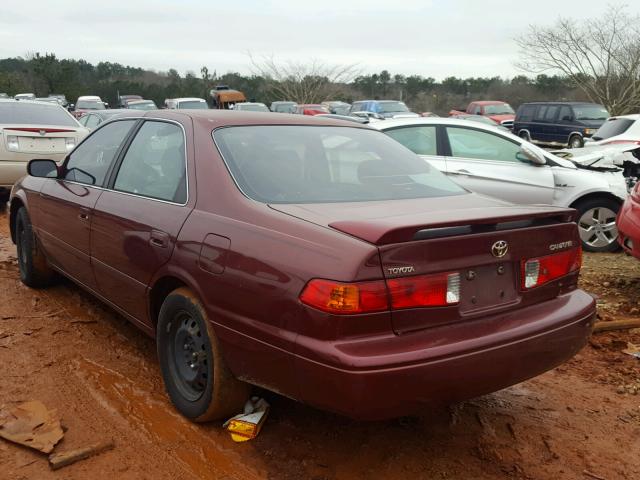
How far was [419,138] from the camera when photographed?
7324 mm

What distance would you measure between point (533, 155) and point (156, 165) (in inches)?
186

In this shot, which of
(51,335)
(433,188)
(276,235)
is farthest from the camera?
(51,335)

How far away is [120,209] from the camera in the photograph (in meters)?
3.56

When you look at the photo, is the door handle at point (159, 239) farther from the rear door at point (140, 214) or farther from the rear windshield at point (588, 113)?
the rear windshield at point (588, 113)

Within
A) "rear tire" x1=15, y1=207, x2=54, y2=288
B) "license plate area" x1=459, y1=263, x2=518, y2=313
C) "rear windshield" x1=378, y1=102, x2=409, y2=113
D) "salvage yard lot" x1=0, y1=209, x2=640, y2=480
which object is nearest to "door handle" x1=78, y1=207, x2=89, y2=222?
"salvage yard lot" x1=0, y1=209, x2=640, y2=480

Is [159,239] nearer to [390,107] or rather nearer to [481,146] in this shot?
[481,146]

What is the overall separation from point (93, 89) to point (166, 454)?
59.9 meters

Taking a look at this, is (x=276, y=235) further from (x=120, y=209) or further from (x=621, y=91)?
(x=621, y=91)

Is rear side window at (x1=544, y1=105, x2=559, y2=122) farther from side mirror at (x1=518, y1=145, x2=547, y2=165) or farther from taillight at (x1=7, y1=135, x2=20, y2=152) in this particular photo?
taillight at (x1=7, y1=135, x2=20, y2=152)

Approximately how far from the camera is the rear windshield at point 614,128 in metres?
13.3

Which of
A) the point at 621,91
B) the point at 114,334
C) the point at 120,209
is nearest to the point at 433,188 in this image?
the point at 120,209

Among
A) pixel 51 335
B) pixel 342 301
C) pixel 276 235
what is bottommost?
pixel 51 335

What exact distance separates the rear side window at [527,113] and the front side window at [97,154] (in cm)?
2016

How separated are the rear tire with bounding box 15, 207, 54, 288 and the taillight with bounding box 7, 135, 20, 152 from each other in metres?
3.56
